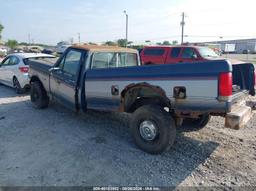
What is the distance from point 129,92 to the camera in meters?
4.46

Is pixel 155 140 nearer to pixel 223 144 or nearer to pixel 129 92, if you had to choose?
pixel 129 92

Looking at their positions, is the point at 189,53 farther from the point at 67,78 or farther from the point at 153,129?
the point at 153,129

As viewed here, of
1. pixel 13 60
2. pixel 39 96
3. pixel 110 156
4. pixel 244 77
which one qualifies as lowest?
pixel 110 156

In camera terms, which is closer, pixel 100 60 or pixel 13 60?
pixel 100 60

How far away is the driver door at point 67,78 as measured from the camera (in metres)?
5.30

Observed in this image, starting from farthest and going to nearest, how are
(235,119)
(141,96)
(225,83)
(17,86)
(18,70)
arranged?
1. (17,86)
2. (18,70)
3. (141,96)
4. (235,119)
5. (225,83)

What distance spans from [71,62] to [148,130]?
258 centimetres

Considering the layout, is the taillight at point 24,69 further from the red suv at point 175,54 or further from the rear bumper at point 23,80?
the red suv at point 175,54

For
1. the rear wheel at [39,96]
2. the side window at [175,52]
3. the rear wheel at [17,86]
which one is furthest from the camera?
the side window at [175,52]

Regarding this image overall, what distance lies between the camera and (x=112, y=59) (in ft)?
18.5

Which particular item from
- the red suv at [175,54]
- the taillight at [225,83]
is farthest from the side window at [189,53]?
the taillight at [225,83]

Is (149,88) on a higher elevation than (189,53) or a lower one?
lower

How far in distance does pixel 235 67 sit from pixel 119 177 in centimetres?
291

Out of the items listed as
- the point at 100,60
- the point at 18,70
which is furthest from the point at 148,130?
the point at 18,70
